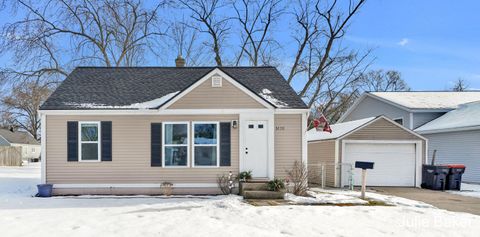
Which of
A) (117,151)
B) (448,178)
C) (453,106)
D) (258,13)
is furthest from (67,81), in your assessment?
(453,106)

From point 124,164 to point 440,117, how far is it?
16.8 metres

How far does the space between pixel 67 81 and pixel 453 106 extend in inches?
774

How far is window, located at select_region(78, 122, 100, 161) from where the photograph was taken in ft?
38.1

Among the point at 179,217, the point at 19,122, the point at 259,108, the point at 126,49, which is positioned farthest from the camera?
the point at 19,122

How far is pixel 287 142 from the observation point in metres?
11.7

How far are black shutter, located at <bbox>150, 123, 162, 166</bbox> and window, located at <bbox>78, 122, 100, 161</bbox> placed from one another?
5.67ft

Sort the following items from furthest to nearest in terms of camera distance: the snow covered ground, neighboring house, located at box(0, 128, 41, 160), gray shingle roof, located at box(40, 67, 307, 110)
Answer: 1. neighboring house, located at box(0, 128, 41, 160)
2. gray shingle roof, located at box(40, 67, 307, 110)
3. the snow covered ground

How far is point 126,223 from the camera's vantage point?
24.2 feet

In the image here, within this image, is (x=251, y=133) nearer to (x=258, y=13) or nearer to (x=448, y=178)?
(x=448, y=178)

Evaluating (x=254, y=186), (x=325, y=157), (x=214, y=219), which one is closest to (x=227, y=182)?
(x=254, y=186)

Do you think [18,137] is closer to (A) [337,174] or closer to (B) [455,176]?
(A) [337,174]

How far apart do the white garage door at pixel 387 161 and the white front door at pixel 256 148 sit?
4856 millimetres

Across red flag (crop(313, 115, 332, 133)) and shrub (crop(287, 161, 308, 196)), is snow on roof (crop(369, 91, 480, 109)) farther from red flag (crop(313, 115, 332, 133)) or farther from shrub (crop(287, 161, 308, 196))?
shrub (crop(287, 161, 308, 196))

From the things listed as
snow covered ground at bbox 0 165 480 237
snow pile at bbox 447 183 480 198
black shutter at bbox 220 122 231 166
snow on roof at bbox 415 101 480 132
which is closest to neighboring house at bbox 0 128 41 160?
snow covered ground at bbox 0 165 480 237
